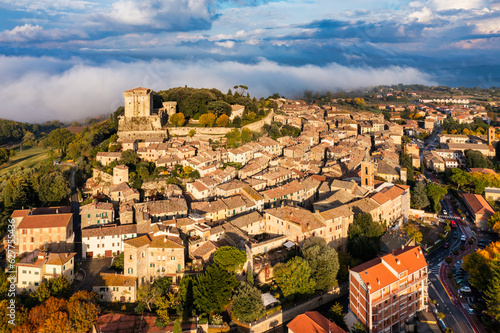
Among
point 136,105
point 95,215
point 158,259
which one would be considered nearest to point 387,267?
point 158,259

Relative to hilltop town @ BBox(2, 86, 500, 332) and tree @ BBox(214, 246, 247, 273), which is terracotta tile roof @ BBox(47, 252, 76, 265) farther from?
tree @ BBox(214, 246, 247, 273)

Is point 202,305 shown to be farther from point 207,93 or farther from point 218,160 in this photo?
point 207,93

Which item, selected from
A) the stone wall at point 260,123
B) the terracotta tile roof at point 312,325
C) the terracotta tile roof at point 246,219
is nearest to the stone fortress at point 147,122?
the stone wall at point 260,123

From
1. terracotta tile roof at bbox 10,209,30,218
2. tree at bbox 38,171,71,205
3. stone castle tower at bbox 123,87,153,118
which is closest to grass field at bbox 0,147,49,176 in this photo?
tree at bbox 38,171,71,205

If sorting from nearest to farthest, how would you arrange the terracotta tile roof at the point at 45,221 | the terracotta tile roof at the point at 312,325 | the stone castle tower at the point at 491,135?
the terracotta tile roof at the point at 312,325 < the terracotta tile roof at the point at 45,221 < the stone castle tower at the point at 491,135

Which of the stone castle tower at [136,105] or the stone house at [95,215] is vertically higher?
the stone castle tower at [136,105]

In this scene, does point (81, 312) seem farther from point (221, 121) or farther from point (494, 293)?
point (221, 121)

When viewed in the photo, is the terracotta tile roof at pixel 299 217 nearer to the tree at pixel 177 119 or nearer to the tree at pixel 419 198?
the tree at pixel 419 198
